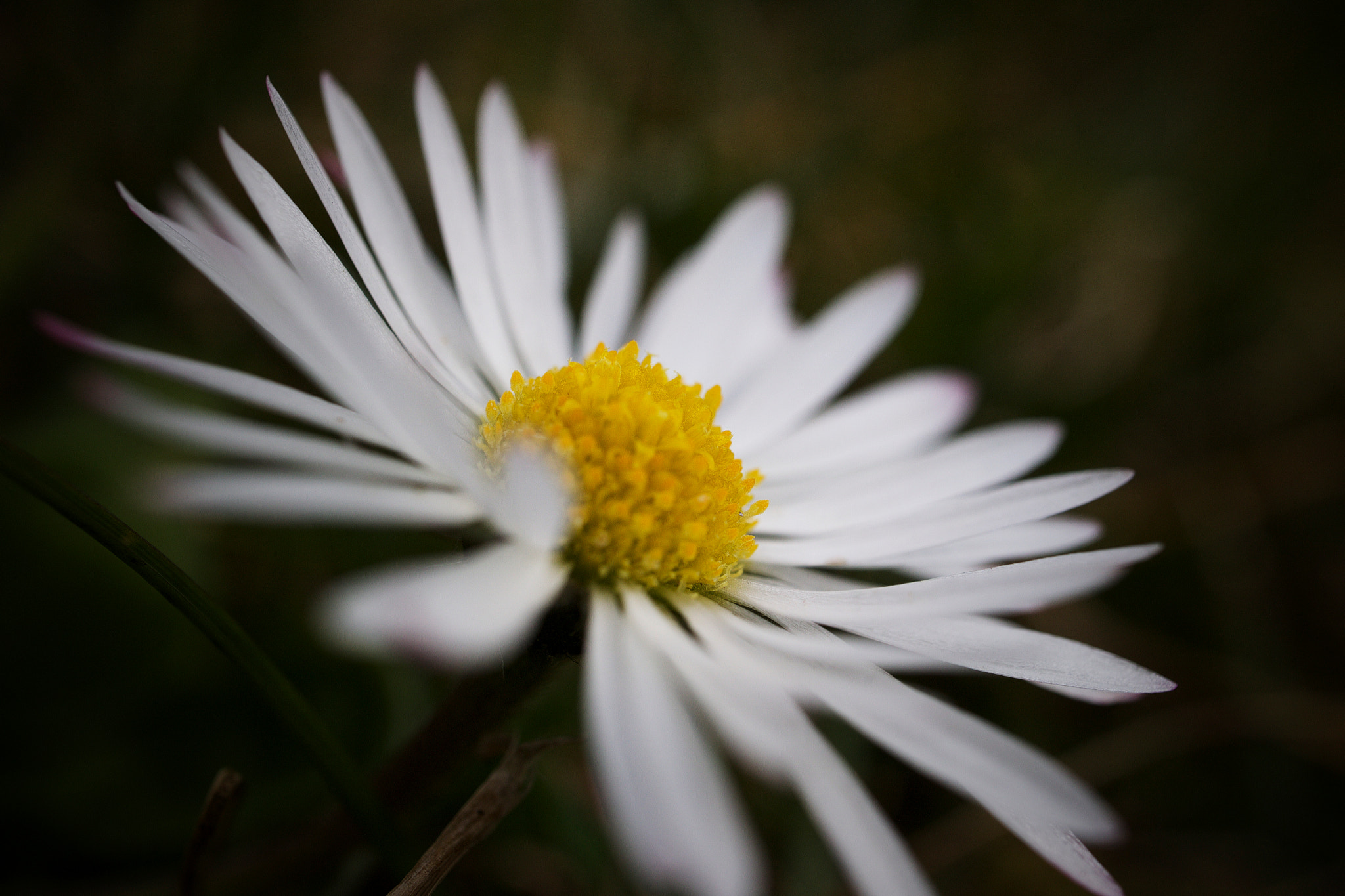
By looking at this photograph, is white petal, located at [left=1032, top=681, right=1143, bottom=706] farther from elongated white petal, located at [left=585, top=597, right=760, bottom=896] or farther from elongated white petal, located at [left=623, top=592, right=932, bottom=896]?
elongated white petal, located at [left=585, top=597, right=760, bottom=896]

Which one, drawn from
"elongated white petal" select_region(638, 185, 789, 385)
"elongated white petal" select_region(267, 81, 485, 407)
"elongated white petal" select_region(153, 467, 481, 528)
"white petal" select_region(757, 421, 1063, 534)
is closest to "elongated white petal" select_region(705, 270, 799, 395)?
"elongated white petal" select_region(638, 185, 789, 385)

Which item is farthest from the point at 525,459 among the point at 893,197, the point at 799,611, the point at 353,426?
the point at 893,197

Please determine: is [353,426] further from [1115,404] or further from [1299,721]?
[1115,404]

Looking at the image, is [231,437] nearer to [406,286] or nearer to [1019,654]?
[406,286]

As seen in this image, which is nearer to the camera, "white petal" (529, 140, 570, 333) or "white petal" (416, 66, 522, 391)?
"white petal" (416, 66, 522, 391)

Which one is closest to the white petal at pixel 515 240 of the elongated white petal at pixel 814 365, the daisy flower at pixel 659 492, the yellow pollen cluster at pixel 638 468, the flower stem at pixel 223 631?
the daisy flower at pixel 659 492
